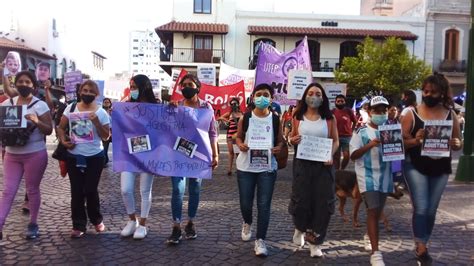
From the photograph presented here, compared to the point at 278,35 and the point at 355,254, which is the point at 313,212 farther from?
the point at 278,35

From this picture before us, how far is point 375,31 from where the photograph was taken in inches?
1464

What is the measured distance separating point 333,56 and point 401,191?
32072 mm

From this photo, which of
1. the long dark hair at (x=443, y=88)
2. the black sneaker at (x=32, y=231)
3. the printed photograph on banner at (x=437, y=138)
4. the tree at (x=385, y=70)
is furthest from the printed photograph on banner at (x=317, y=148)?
the tree at (x=385, y=70)

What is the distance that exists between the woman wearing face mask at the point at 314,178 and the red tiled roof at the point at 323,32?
31.6 meters

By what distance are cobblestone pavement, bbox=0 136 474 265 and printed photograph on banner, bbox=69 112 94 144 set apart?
1.15 m

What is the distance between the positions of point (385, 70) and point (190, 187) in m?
27.5

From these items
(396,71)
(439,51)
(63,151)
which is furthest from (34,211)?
(439,51)

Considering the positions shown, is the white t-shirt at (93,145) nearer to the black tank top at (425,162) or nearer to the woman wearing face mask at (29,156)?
the woman wearing face mask at (29,156)

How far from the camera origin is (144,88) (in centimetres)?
587

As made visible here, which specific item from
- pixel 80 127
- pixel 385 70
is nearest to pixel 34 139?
pixel 80 127

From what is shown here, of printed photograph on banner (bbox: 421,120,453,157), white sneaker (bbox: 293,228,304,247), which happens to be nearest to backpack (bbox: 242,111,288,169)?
white sneaker (bbox: 293,228,304,247)

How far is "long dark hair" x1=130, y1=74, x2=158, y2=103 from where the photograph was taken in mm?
5805

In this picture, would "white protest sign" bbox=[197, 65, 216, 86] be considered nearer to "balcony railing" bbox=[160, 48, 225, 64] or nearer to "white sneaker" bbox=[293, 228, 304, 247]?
"white sneaker" bbox=[293, 228, 304, 247]

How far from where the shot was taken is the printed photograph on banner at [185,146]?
19.0 feet
